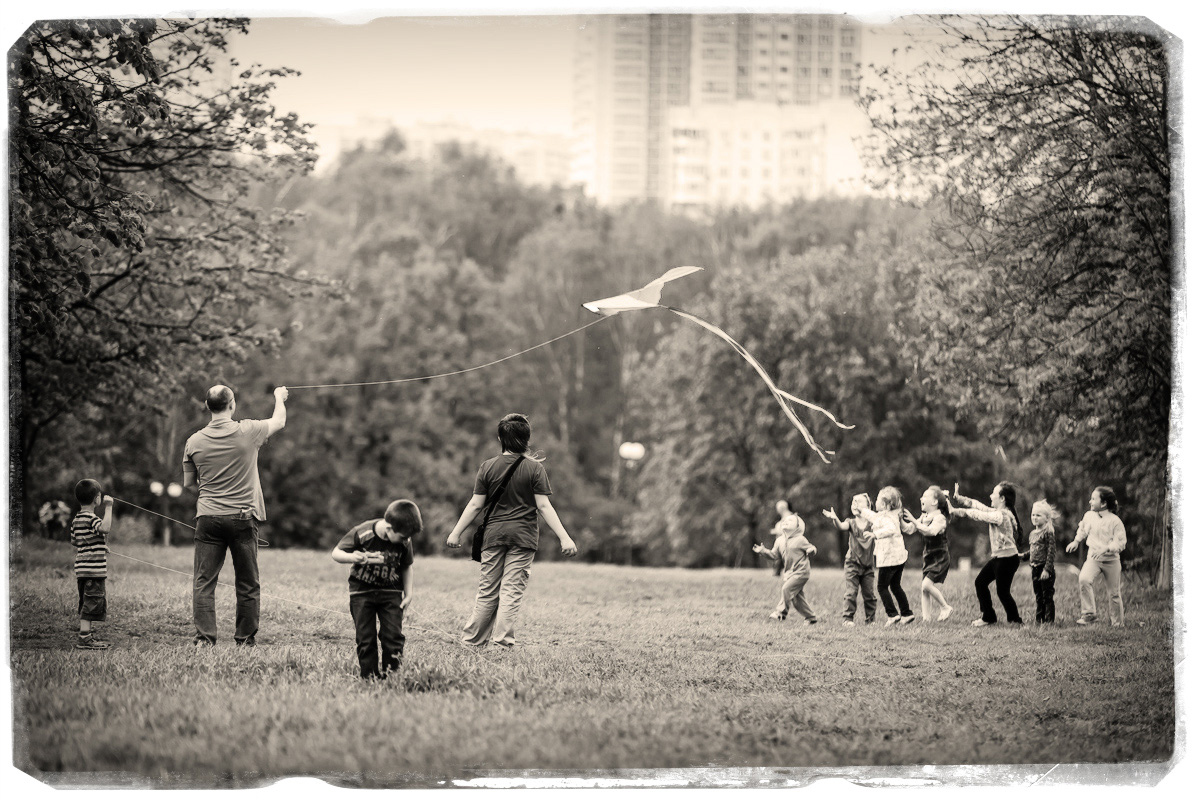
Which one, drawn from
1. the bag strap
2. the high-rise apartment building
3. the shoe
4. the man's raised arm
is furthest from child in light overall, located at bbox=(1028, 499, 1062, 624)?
the shoe

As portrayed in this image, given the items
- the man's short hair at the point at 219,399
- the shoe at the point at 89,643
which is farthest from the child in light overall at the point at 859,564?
the shoe at the point at 89,643

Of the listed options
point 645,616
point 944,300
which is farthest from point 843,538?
point 645,616

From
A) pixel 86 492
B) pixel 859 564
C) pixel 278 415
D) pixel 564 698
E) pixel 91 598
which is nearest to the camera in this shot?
pixel 564 698

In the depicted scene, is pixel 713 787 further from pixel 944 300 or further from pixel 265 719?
pixel 944 300

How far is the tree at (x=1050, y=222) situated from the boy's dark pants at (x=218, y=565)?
7.20 m

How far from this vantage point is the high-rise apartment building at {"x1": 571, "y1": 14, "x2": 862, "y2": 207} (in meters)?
12.2

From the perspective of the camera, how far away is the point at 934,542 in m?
11.6

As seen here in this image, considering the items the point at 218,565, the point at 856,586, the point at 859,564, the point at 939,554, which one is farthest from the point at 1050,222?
the point at 218,565

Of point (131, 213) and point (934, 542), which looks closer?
point (131, 213)

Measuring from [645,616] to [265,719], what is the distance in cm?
634

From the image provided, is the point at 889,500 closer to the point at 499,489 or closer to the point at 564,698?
the point at 499,489

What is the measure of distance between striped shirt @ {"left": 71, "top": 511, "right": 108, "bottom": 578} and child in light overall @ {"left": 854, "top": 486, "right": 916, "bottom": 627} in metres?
7.42

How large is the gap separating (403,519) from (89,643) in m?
3.30

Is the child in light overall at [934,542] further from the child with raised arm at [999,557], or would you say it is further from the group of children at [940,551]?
the child with raised arm at [999,557]
